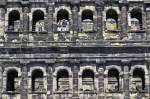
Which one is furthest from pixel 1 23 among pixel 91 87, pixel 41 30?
pixel 91 87

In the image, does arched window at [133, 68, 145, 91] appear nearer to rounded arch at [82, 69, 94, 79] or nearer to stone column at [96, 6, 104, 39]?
rounded arch at [82, 69, 94, 79]

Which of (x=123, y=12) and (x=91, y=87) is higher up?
(x=123, y=12)

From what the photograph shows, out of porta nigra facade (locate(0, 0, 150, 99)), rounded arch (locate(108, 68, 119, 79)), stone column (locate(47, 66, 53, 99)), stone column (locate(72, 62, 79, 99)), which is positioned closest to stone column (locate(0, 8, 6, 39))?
porta nigra facade (locate(0, 0, 150, 99))

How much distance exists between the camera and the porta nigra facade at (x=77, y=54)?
1516 inches

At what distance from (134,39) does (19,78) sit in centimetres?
708

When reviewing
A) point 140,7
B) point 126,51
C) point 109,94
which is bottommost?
point 109,94

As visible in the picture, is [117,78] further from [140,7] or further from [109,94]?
[140,7]

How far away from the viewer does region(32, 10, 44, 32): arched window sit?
132 ft

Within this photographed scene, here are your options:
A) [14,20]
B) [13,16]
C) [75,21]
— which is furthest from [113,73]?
[13,16]

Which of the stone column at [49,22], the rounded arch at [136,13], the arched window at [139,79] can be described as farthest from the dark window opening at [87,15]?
the arched window at [139,79]

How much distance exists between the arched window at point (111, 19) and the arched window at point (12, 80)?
615cm

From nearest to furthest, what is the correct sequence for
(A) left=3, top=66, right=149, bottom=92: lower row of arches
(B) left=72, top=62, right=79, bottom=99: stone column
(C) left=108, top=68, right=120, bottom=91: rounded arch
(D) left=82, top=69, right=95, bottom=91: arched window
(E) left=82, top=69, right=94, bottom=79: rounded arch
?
(B) left=72, top=62, right=79, bottom=99: stone column
(A) left=3, top=66, right=149, bottom=92: lower row of arches
(D) left=82, top=69, right=95, bottom=91: arched window
(C) left=108, top=68, right=120, bottom=91: rounded arch
(E) left=82, top=69, right=94, bottom=79: rounded arch

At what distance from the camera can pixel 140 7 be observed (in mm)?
40156

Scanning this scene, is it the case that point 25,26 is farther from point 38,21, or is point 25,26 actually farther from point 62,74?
point 62,74
